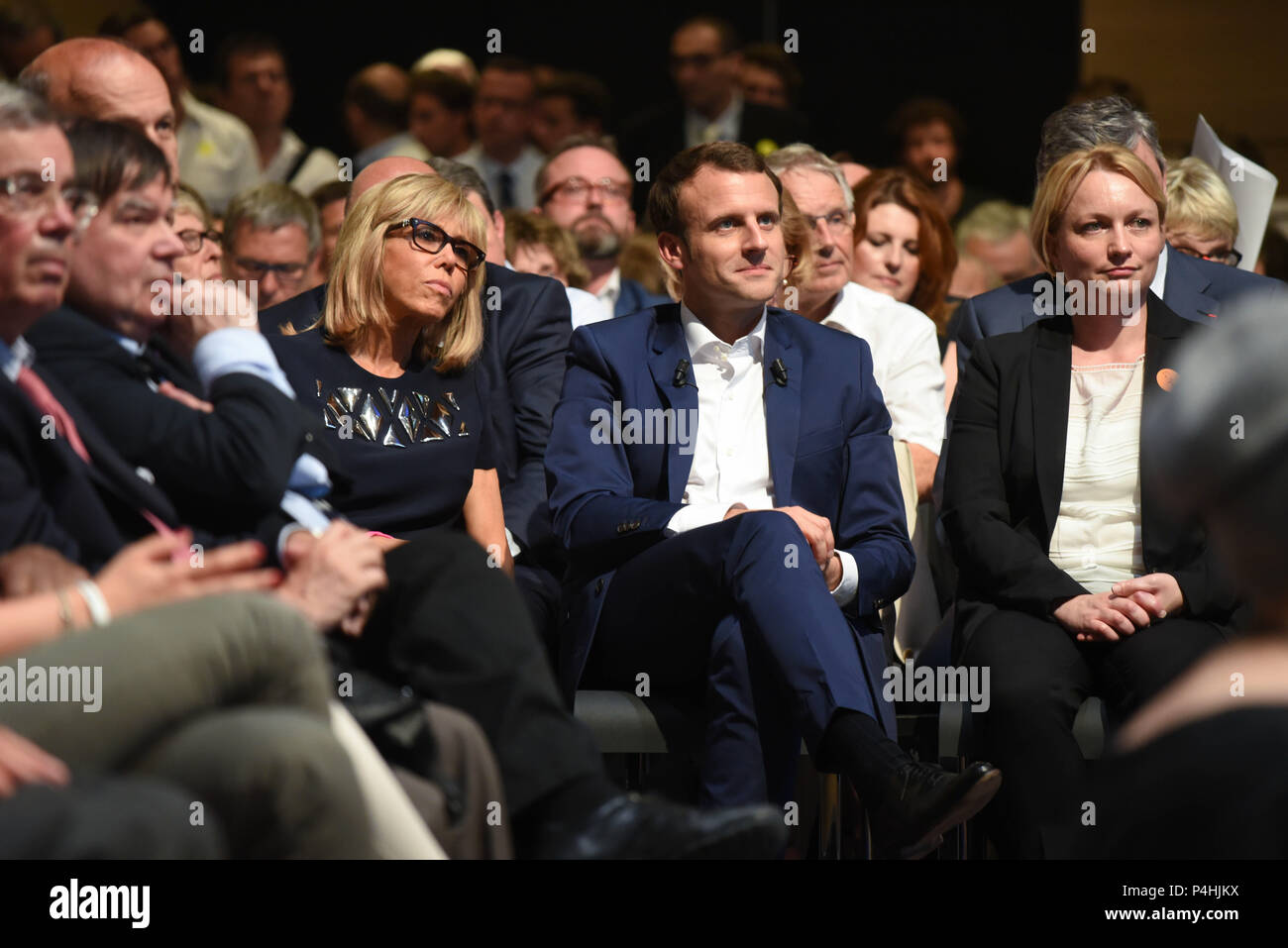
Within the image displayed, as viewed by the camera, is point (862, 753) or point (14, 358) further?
point (862, 753)

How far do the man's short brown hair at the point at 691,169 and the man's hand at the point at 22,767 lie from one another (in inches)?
80.4

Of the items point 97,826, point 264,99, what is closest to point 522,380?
point 97,826

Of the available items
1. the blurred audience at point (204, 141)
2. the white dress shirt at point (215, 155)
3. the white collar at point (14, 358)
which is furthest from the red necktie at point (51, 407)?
the white dress shirt at point (215, 155)

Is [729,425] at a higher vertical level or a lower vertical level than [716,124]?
lower

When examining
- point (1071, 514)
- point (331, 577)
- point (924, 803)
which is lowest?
point (924, 803)

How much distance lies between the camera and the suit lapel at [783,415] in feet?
10.6

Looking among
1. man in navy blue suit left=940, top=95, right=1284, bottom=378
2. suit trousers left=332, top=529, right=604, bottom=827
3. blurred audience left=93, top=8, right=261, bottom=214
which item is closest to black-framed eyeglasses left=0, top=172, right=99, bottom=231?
suit trousers left=332, top=529, right=604, bottom=827

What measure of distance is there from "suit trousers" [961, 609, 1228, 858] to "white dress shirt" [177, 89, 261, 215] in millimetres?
3777

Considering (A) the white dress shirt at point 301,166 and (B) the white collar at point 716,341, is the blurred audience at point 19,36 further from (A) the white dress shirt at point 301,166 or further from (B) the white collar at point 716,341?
(B) the white collar at point 716,341

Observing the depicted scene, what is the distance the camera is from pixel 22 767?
67.9 inches

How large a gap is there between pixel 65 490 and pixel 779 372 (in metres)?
1.57

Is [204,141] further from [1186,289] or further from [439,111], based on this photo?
[1186,289]

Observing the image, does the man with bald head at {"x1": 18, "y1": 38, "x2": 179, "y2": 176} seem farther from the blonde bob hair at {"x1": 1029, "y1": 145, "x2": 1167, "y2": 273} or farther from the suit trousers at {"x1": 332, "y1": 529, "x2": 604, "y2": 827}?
the blonde bob hair at {"x1": 1029, "y1": 145, "x2": 1167, "y2": 273}

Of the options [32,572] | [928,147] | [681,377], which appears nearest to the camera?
[32,572]
